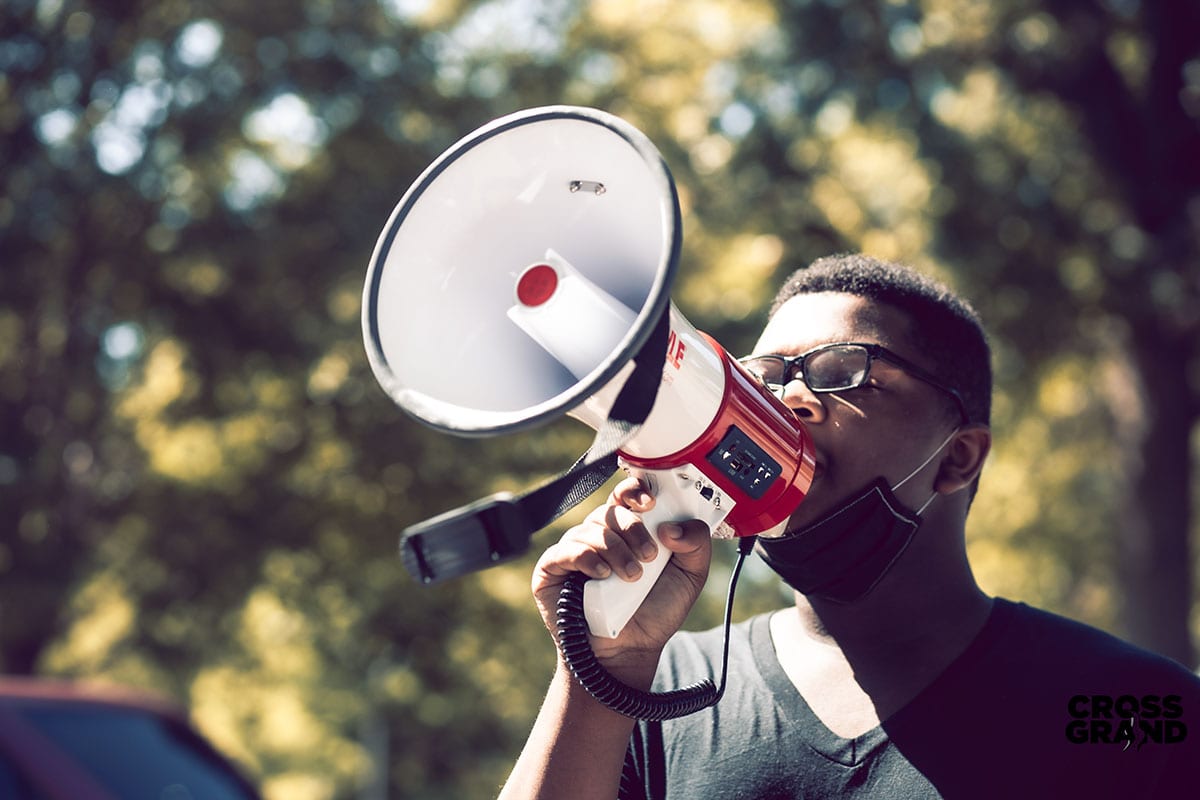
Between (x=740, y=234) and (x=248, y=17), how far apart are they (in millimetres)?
3986

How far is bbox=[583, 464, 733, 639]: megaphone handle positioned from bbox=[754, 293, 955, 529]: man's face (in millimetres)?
295

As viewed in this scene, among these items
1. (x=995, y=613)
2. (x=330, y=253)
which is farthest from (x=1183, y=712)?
(x=330, y=253)

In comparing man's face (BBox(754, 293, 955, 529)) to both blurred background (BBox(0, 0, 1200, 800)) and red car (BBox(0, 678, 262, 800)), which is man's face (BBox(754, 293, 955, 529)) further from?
blurred background (BBox(0, 0, 1200, 800))

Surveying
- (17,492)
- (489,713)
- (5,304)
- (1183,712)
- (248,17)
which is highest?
(1183,712)

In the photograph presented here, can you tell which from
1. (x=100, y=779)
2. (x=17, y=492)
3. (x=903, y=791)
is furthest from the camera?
(x=17, y=492)

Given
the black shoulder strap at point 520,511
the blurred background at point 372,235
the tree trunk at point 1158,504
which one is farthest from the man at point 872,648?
the tree trunk at point 1158,504

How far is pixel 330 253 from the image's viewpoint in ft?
30.5

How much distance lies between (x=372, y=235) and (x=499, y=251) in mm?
7805

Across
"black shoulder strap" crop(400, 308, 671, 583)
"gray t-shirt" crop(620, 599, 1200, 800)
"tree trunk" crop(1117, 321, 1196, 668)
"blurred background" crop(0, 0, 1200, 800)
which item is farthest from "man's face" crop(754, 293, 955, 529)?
"tree trunk" crop(1117, 321, 1196, 668)

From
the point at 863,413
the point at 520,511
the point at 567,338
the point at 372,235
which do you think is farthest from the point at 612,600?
the point at 372,235

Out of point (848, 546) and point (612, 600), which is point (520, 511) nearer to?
point (612, 600)

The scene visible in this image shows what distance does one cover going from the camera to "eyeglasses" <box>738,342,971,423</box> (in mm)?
2070

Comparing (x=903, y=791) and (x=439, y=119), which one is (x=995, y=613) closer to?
(x=903, y=791)

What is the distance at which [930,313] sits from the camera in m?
2.25
